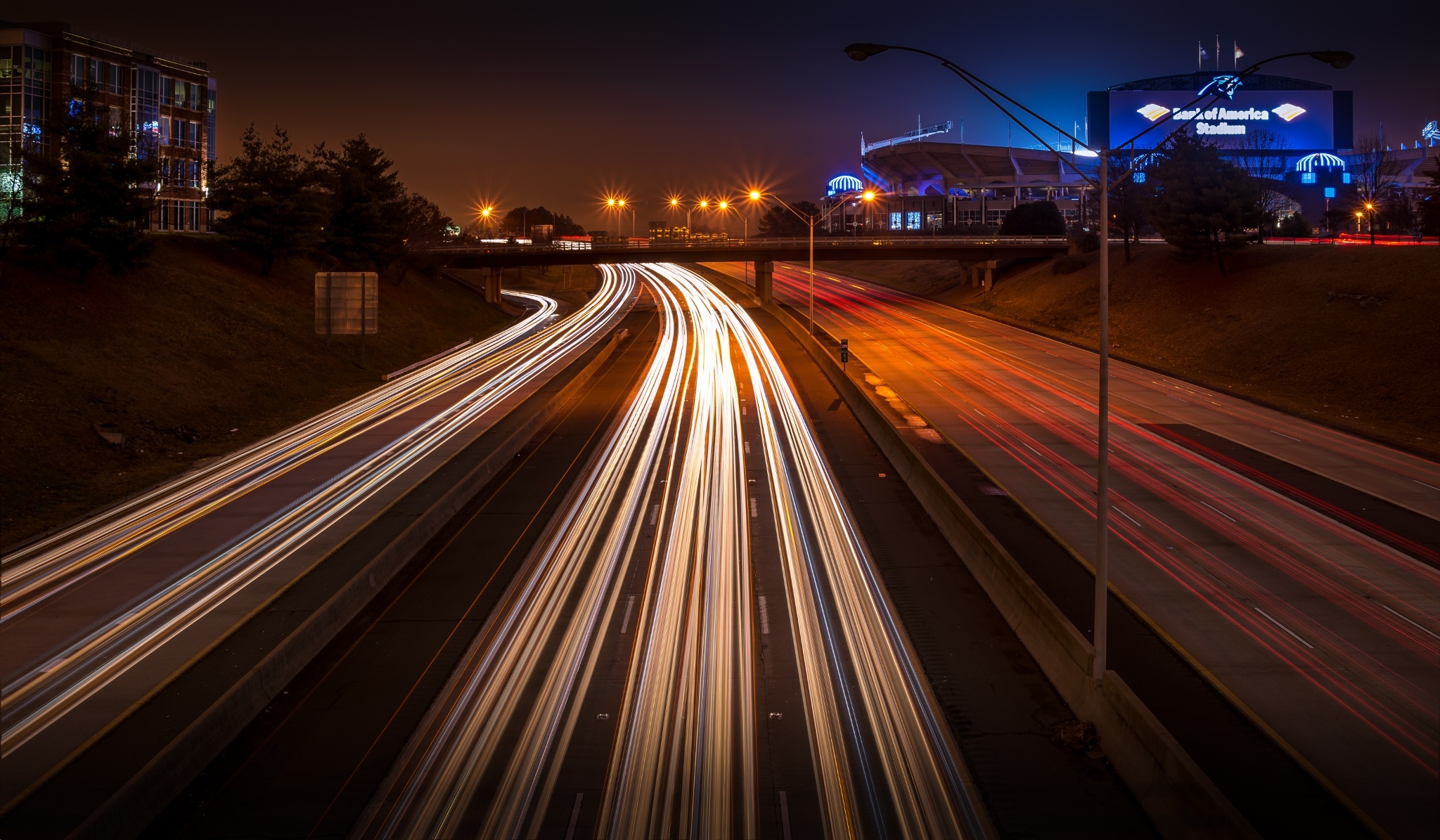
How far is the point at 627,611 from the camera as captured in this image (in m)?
17.7

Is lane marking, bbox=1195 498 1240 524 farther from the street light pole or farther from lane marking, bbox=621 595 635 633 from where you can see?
lane marking, bbox=621 595 635 633

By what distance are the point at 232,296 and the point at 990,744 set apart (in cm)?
4322

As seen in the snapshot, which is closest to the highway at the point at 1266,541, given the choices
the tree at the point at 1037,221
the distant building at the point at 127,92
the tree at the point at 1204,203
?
the tree at the point at 1204,203

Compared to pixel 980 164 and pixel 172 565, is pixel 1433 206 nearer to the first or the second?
pixel 172 565

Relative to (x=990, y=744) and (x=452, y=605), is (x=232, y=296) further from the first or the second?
(x=990, y=744)

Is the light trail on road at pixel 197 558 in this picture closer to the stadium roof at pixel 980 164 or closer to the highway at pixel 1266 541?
the highway at pixel 1266 541

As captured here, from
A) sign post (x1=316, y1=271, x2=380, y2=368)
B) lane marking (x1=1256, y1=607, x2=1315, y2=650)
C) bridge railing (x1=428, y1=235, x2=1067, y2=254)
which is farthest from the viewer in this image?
bridge railing (x1=428, y1=235, x2=1067, y2=254)

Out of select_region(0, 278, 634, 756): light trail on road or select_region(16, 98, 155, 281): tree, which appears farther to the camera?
select_region(16, 98, 155, 281): tree

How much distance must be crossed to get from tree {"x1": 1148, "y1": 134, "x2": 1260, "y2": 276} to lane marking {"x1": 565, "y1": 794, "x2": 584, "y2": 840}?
5758 cm

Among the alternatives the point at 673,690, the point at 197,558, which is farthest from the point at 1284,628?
the point at 197,558

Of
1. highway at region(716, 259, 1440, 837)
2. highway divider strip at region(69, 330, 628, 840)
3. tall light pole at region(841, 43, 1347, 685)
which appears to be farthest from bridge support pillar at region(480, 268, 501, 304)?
tall light pole at region(841, 43, 1347, 685)

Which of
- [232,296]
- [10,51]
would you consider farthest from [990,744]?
[10,51]

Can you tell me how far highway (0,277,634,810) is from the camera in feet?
43.3

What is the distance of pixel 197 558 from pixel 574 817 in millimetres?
11817
